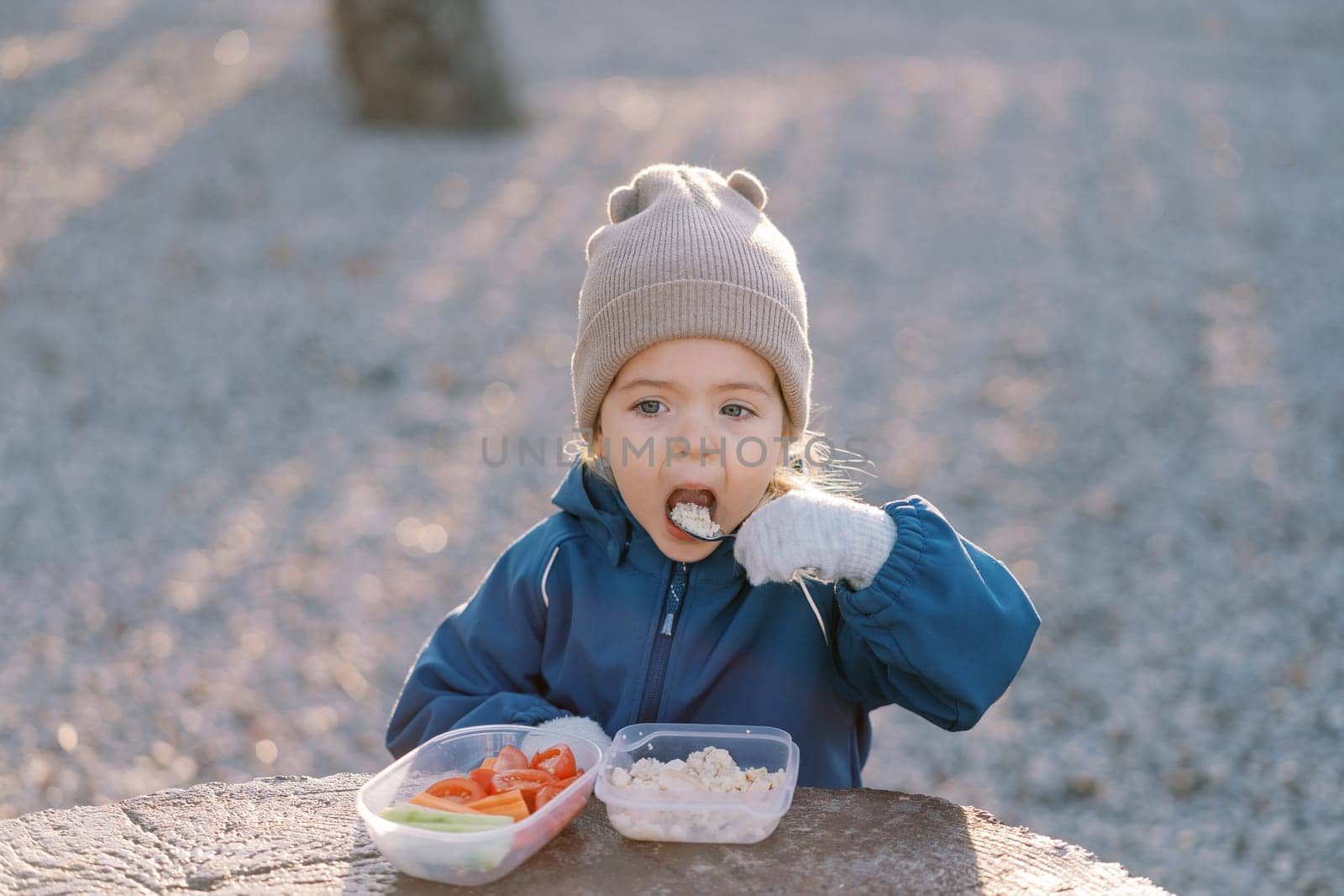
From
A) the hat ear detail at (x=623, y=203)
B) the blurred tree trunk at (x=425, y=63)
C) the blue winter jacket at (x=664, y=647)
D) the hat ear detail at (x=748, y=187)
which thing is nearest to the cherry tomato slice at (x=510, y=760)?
the blue winter jacket at (x=664, y=647)

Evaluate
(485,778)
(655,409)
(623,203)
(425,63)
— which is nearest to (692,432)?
(655,409)

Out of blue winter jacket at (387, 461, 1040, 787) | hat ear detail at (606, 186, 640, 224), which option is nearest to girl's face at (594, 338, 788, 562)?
blue winter jacket at (387, 461, 1040, 787)

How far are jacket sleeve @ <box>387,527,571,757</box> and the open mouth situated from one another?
1.22 ft

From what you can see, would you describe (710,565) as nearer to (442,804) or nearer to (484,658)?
(484,658)

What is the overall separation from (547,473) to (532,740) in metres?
4.05

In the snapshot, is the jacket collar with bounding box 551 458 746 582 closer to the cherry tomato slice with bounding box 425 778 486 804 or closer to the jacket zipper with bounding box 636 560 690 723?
the jacket zipper with bounding box 636 560 690 723

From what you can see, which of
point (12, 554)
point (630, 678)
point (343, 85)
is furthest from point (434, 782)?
point (343, 85)

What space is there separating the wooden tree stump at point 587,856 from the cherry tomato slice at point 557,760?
11cm

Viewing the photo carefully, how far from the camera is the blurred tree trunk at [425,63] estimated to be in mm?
8891

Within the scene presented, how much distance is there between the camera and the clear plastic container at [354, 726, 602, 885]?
1.92 m

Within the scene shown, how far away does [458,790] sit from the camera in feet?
6.84

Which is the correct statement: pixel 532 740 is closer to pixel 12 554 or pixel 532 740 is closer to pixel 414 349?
pixel 12 554

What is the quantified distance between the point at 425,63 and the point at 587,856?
26.8 ft

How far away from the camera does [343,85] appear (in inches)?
400
